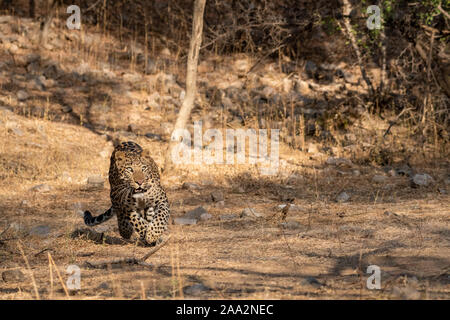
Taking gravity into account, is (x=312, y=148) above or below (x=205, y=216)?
above

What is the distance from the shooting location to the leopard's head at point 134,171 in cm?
620

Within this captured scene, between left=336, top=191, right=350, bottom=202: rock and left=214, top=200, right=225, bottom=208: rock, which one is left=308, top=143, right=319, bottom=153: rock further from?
left=214, top=200, right=225, bottom=208: rock

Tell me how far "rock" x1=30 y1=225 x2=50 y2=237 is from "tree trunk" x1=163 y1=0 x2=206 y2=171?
2927mm

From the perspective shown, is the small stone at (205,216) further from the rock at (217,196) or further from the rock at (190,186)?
the rock at (190,186)

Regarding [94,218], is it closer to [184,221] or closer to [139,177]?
[139,177]

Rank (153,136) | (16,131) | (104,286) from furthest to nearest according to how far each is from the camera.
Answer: (153,136), (16,131), (104,286)

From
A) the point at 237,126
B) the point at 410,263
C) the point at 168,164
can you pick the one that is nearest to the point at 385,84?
the point at 237,126

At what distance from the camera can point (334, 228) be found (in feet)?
22.4

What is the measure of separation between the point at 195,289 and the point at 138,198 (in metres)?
1.87

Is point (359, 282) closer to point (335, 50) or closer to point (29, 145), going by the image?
point (29, 145)

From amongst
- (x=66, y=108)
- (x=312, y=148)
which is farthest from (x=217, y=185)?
(x=66, y=108)

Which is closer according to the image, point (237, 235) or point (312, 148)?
point (237, 235)

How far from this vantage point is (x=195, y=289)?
4.52 meters
